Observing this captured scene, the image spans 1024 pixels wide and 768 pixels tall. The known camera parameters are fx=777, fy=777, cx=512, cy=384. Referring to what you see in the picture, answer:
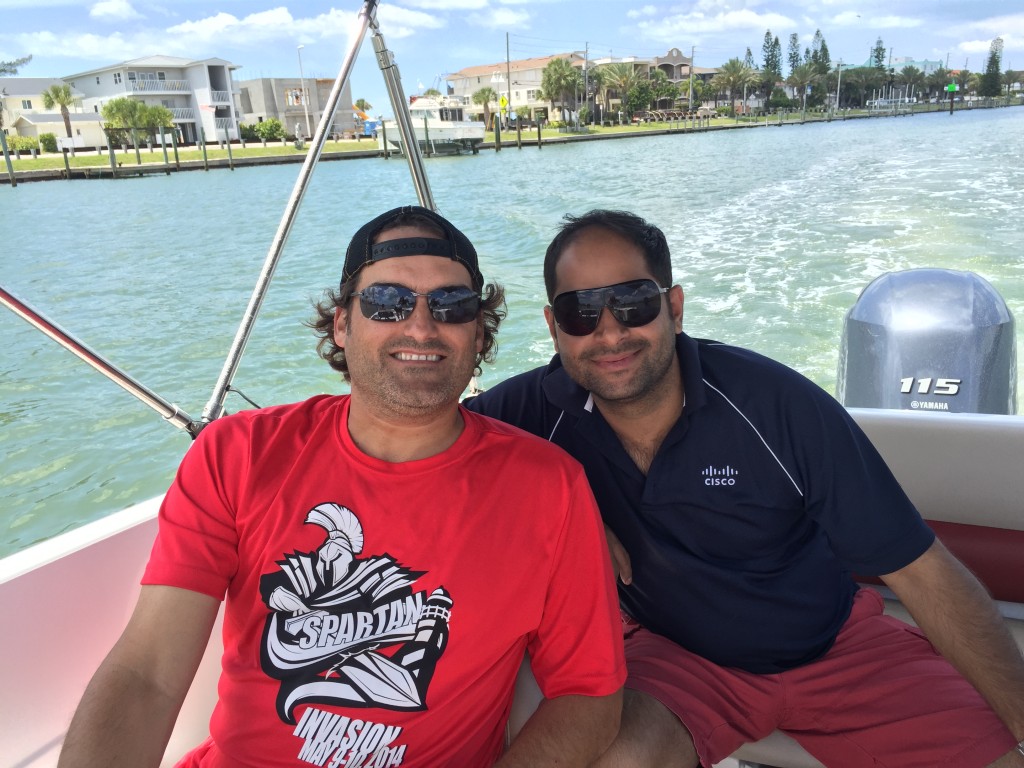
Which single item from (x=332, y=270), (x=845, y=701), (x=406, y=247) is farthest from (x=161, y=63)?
(x=845, y=701)

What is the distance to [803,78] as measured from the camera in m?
40.9

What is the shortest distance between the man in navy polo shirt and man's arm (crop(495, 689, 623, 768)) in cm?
6

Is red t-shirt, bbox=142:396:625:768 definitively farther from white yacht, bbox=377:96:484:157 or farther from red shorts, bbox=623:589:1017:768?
white yacht, bbox=377:96:484:157

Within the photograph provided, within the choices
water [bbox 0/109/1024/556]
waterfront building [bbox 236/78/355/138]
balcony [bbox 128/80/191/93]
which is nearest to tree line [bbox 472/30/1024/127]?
waterfront building [bbox 236/78/355/138]

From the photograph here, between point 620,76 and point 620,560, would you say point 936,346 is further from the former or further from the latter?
point 620,76

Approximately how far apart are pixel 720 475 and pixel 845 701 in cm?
42

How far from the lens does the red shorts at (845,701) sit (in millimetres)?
1187

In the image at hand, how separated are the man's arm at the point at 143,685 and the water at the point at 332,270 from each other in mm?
870

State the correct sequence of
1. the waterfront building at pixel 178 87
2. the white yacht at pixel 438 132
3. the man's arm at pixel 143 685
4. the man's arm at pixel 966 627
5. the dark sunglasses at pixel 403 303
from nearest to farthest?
1. the man's arm at pixel 143 685
2. the man's arm at pixel 966 627
3. the dark sunglasses at pixel 403 303
4. the white yacht at pixel 438 132
5. the waterfront building at pixel 178 87

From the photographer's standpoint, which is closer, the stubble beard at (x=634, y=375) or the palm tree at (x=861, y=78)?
the stubble beard at (x=634, y=375)

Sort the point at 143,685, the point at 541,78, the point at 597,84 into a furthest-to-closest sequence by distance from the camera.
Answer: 1. the point at 541,78
2. the point at 597,84
3. the point at 143,685

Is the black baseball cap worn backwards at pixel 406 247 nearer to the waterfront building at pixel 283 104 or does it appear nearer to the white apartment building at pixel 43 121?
the white apartment building at pixel 43 121

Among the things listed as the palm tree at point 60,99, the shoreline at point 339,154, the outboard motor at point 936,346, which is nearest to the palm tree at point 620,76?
the shoreline at point 339,154

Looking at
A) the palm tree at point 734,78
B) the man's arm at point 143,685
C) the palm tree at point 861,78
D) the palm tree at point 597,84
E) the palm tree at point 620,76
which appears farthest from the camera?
the palm tree at point 597,84
